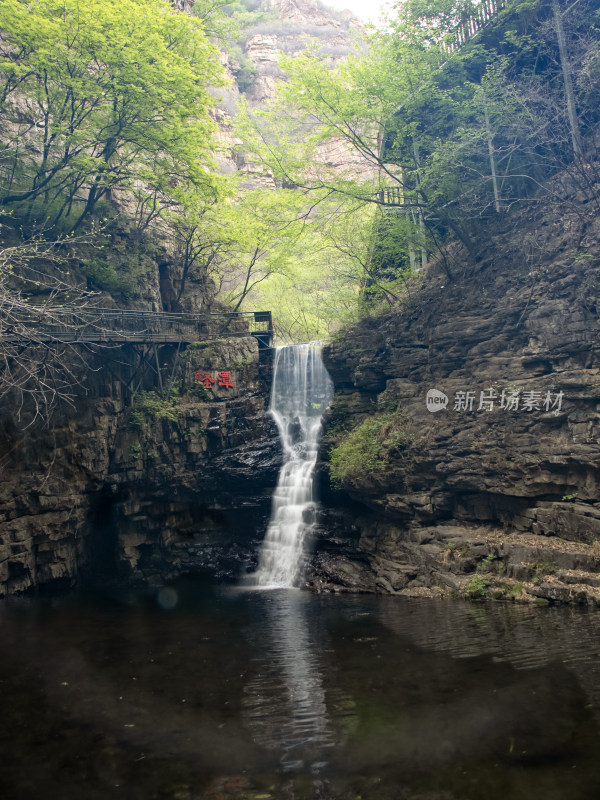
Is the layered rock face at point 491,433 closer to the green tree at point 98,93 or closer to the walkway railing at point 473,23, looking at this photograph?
the walkway railing at point 473,23

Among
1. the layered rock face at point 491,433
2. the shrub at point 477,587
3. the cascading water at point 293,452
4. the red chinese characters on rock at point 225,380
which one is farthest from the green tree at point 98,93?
the shrub at point 477,587

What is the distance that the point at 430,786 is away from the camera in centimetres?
541

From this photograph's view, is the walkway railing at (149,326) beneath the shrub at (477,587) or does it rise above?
above

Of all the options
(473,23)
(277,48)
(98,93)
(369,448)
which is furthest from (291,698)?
(277,48)

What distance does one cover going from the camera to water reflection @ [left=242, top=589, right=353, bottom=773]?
6.38m

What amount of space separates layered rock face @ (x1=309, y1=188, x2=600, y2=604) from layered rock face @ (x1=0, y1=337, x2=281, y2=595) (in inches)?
157

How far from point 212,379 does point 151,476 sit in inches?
173

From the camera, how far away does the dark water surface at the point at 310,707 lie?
5.60 meters

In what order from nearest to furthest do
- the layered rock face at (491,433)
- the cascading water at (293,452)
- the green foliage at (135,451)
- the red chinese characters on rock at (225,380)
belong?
the layered rock face at (491,433) < the cascading water at (293,452) < the green foliage at (135,451) < the red chinese characters on rock at (225,380)

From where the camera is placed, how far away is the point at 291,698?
7922 millimetres

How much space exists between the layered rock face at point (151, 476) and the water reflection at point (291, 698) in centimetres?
784

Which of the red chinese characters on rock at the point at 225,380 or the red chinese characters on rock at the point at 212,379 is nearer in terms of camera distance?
the red chinese characters on rock at the point at 212,379

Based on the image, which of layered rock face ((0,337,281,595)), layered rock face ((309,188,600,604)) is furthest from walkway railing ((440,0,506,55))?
layered rock face ((0,337,281,595))

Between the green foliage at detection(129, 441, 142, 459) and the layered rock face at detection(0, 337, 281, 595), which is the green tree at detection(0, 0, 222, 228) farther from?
the green foliage at detection(129, 441, 142, 459)
